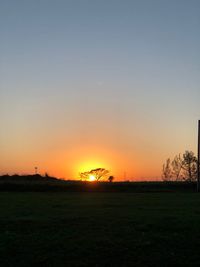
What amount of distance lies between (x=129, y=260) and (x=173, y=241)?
2.64m

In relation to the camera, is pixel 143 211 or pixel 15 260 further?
pixel 143 211

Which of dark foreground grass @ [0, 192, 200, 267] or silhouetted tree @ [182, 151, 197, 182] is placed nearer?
dark foreground grass @ [0, 192, 200, 267]

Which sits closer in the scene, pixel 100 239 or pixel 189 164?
pixel 100 239

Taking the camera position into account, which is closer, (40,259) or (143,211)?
(40,259)

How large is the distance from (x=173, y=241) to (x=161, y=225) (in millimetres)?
2844

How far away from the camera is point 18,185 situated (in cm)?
5391

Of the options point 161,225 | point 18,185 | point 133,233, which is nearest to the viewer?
point 133,233

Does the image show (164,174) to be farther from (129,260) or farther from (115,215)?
(129,260)

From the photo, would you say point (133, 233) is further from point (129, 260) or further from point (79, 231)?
point (129, 260)

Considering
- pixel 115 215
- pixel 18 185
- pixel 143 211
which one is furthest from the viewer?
pixel 18 185

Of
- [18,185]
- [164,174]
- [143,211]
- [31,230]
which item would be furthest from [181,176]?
[31,230]

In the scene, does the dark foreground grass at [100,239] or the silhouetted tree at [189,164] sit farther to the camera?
the silhouetted tree at [189,164]

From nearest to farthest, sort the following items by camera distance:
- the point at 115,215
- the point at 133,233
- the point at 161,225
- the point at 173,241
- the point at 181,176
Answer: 1. the point at 173,241
2. the point at 133,233
3. the point at 161,225
4. the point at 115,215
5. the point at 181,176

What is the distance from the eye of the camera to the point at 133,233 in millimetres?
15977
